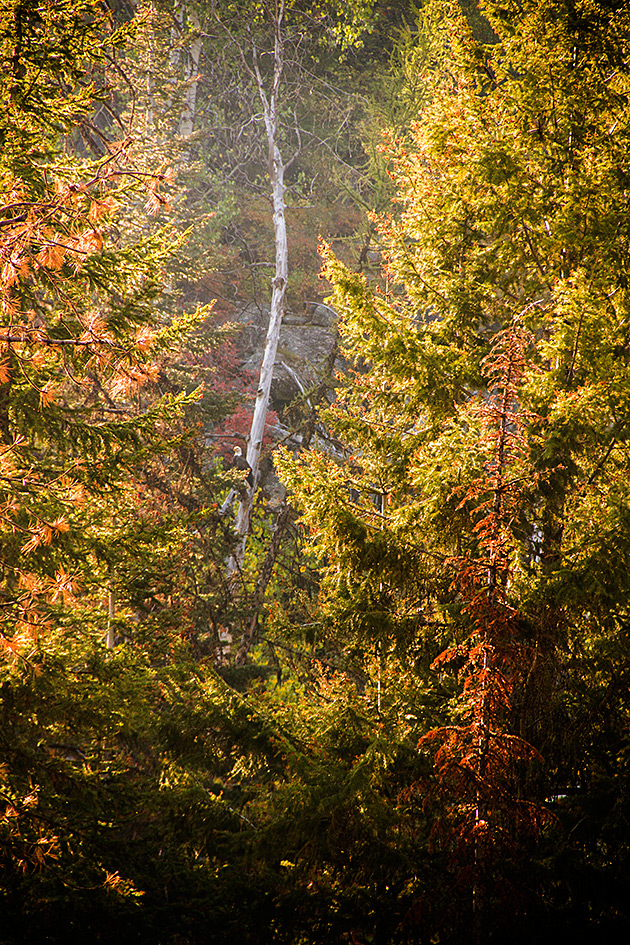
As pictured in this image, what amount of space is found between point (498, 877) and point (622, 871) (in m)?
0.91

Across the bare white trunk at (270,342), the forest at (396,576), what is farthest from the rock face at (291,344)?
the forest at (396,576)

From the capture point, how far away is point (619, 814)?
3.48 metres

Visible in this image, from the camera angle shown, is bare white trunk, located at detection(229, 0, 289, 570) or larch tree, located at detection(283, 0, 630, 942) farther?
bare white trunk, located at detection(229, 0, 289, 570)

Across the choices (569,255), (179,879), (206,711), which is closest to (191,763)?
(206,711)

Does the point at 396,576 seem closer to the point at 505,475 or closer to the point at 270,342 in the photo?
the point at 505,475

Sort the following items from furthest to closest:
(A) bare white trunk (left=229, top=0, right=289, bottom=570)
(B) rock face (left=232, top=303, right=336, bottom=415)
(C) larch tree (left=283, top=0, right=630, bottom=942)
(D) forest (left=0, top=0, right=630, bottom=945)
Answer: (B) rock face (left=232, top=303, right=336, bottom=415)
(A) bare white trunk (left=229, top=0, right=289, bottom=570)
(D) forest (left=0, top=0, right=630, bottom=945)
(C) larch tree (left=283, top=0, right=630, bottom=942)

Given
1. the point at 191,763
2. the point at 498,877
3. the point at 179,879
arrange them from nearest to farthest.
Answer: the point at 498,877, the point at 179,879, the point at 191,763

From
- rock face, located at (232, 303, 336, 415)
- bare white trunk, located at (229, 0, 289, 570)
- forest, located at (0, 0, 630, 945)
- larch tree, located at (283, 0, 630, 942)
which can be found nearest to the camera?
larch tree, located at (283, 0, 630, 942)

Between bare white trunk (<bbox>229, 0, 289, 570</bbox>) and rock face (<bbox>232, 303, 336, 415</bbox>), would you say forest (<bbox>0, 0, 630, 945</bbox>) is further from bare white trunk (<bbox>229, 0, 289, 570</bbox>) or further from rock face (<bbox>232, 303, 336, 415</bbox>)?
rock face (<bbox>232, 303, 336, 415</bbox>)

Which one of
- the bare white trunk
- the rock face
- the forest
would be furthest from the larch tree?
the rock face

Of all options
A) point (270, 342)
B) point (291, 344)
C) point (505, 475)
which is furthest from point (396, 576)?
point (291, 344)

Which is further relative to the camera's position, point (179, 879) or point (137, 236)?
point (137, 236)

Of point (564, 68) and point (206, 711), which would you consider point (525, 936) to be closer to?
point (206, 711)

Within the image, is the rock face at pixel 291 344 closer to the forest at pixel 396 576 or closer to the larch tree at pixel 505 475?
the larch tree at pixel 505 475
